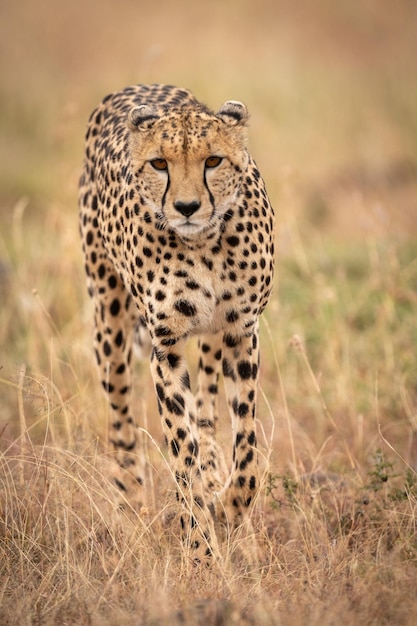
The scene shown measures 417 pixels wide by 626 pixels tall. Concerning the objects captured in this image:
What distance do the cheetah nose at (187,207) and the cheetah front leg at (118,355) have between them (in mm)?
1191

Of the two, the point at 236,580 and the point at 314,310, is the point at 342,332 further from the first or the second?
the point at 236,580

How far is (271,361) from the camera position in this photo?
5461mm

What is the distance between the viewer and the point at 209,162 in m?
3.17

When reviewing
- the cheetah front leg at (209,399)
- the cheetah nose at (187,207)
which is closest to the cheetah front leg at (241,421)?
the cheetah front leg at (209,399)

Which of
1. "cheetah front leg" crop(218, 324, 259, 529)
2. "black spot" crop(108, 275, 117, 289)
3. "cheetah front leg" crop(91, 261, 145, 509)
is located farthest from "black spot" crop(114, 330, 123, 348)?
"cheetah front leg" crop(218, 324, 259, 529)

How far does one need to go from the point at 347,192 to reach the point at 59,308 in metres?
4.07

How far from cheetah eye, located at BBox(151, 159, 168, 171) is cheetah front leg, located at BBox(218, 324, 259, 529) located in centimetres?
71

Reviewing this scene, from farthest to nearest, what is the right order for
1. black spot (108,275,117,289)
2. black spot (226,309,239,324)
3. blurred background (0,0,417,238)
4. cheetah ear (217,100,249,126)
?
blurred background (0,0,417,238)
black spot (108,275,117,289)
black spot (226,309,239,324)
cheetah ear (217,100,249,126)

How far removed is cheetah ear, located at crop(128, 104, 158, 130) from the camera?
335 cm

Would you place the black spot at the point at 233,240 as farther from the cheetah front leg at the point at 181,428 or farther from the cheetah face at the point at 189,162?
the cheetah front leg at the point at 181,428

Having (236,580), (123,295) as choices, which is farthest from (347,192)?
(236,580)

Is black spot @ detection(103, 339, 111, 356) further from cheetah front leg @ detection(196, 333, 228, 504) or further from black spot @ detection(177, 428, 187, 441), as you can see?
A: black spot @ detection(177, 428, 187, 441)

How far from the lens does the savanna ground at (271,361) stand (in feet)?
9.63

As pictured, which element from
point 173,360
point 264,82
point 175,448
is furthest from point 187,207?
point 264,82
